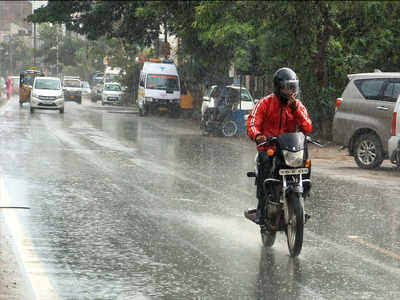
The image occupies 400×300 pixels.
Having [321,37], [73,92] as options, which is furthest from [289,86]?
[73,92]

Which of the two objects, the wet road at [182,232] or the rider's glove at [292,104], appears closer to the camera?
the wet road at [182,232]

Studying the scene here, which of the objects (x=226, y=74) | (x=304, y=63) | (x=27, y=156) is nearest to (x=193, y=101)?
(x=226, y=74)

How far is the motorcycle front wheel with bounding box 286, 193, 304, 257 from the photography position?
771 centimetres

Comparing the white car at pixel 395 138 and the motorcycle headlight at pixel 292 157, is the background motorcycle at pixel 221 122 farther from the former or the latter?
the motorcycle headlight at pixel 292 157

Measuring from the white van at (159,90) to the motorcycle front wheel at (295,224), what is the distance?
112 ft

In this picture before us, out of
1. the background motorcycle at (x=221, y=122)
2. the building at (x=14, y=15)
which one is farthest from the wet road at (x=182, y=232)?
the building at (x=14, y=15)

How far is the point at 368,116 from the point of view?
17156 mm

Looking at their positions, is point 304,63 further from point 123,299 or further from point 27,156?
point 123,299

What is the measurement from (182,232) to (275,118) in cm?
168

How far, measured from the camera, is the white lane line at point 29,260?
6.40 metres

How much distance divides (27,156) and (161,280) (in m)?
11.1

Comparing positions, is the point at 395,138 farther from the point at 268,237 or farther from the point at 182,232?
the point at 268,237

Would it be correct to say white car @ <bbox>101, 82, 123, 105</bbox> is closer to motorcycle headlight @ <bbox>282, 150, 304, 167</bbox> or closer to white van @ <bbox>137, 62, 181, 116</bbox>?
white van @ <bbox>137, 62, 181, 116</bbox>

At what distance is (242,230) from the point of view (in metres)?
9.44
